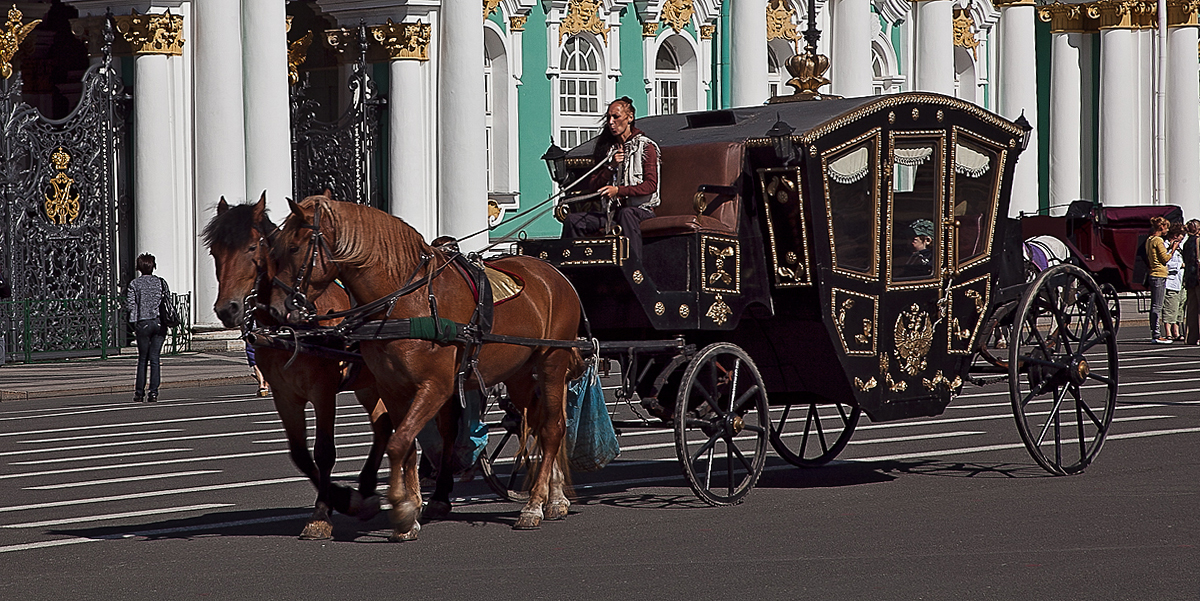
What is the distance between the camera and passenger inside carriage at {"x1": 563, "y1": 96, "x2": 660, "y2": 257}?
34.6 ft

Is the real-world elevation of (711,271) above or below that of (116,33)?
below

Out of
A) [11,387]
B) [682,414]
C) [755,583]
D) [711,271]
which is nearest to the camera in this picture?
[755,583]

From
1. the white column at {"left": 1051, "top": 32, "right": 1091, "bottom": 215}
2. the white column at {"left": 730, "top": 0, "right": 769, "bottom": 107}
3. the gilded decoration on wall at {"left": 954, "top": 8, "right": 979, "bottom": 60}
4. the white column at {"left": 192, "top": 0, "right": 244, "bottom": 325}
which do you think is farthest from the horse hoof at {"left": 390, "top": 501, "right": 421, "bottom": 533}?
the white column at {"left": 1051, "top": 32, "right": 1091, "bottom": 215}

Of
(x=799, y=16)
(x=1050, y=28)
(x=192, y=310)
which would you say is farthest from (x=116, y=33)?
(x=1050, y=28)

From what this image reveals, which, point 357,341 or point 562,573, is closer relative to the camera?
point 562,573

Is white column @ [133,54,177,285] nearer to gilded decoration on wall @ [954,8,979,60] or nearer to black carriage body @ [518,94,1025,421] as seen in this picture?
A: black carriage body @ [518,94,1025,421]

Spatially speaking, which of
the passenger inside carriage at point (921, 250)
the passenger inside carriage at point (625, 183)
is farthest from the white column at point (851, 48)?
the passenger inside carriage at point (625, 183)

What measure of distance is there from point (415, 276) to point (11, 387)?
485 inches

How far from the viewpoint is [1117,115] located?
136ft

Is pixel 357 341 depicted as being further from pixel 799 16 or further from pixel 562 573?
pixel 799 16

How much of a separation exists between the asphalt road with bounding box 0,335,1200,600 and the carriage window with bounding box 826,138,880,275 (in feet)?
4.53

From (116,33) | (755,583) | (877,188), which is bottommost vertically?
(755,583)

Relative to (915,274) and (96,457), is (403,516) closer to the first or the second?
(915,274)

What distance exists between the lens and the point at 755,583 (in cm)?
798
